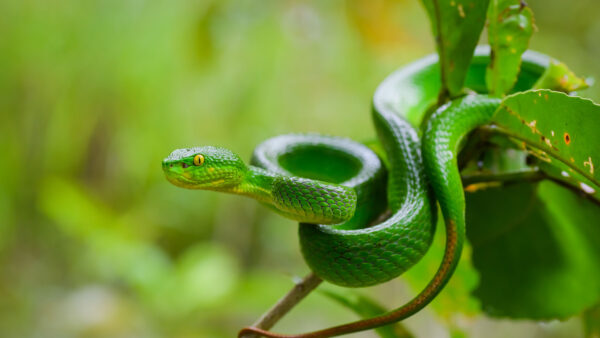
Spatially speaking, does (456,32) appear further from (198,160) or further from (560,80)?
(198,160)

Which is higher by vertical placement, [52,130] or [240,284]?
[52,130]

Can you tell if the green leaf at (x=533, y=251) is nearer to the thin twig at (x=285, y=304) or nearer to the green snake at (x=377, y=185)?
the green snake at (x=377, y=185)

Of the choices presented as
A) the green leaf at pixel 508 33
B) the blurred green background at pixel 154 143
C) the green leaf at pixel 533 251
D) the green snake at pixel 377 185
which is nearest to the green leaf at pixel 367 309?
the green snake at pixel 377 185

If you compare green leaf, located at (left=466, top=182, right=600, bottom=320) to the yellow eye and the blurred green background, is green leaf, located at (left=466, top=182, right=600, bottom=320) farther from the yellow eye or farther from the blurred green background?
the blurred green background

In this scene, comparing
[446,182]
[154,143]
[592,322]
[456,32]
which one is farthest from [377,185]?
[154,143]

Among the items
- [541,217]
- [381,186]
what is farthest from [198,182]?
[541,217]

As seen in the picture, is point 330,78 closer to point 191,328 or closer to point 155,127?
point 155,127
